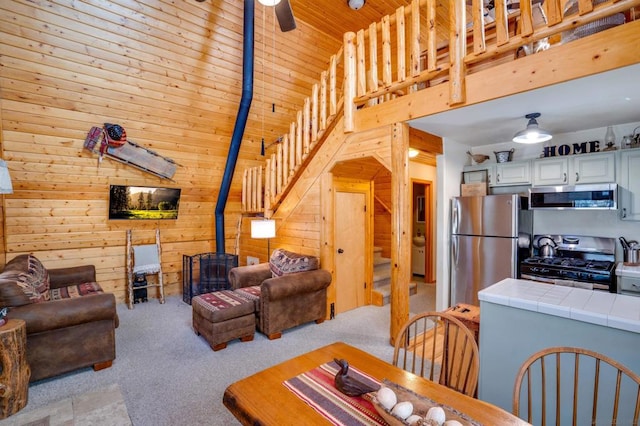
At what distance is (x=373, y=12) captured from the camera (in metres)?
5.19

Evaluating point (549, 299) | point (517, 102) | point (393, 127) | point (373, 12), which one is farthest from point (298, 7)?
point (549, 299)

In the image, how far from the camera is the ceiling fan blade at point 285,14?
2.99m

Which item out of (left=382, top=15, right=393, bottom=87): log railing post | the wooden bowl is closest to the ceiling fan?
(left=382, top=15, right=393, bottom=87): log railing post

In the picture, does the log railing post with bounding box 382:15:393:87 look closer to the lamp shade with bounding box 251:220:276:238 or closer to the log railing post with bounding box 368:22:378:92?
the log railing post with bounding box 368:22:378:92

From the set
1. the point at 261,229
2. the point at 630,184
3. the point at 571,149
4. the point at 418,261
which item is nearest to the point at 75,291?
the point at 261,229

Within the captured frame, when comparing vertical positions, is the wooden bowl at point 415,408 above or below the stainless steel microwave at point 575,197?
below

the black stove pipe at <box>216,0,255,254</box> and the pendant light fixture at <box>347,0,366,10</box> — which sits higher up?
the pendant light fixture at <box>347,0,366,10</box>

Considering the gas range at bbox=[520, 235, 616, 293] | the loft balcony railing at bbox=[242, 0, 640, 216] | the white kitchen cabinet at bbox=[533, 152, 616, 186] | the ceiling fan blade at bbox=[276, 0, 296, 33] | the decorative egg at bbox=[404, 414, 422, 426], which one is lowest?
the decorative egg at bbox=[404, 414, 422, 426]

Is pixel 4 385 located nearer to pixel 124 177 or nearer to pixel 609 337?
pixel 124 177

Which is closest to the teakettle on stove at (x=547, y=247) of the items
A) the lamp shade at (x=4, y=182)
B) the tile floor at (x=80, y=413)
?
the tile floor at (x=80, y=413)

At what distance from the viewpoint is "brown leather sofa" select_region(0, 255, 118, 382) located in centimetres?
268

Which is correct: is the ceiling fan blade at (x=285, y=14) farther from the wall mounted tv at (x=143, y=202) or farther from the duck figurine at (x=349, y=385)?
the wall mounted tv at (x=143, y=202)

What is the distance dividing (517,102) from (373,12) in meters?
3.38

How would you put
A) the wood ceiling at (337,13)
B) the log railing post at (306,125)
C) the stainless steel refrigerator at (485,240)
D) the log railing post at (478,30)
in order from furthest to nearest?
the wood ceiling at (337,13), the log railing post at (306,125), the stainless steel refrigerator at (485,240), the log railing post at (478,30)
